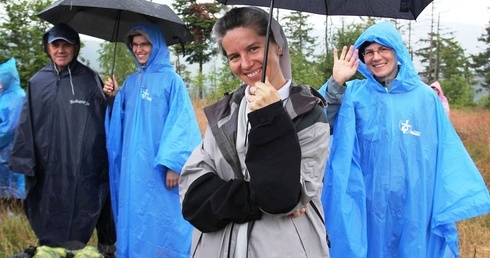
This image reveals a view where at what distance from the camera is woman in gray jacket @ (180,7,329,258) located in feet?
5.38

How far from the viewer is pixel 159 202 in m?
3.78

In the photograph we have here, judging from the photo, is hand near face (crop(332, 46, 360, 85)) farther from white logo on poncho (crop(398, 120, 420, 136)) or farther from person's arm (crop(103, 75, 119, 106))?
person's arm (crop(103, 75, 119, 106))

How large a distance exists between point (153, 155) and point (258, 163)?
225 cm

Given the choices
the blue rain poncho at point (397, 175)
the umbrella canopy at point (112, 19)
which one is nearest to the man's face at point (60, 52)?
the umbrella canopy at point (112, 19)

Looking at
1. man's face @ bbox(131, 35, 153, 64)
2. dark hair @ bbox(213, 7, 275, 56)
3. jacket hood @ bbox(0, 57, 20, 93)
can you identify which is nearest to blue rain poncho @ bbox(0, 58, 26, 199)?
jacket hood @ bbox(0, 57, 20, 93)

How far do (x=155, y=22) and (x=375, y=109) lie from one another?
180 cm

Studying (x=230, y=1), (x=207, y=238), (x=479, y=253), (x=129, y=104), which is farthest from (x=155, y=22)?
(x=479, y=253)

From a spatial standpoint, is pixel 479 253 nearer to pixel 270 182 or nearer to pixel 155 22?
pixel 155 22

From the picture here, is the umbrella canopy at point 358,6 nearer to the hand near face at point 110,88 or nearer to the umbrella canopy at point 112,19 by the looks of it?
the umbrella canopy at point 112,19

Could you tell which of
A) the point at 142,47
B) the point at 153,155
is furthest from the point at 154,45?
the point at 153,155

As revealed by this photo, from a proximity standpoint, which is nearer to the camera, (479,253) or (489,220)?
(479,253)

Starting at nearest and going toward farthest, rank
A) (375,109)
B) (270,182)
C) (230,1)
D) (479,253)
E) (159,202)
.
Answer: (270,182) → (230,1) → (375,109) → (159,202) → (479,253)

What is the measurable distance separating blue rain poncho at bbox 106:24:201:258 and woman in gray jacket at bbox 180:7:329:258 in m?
1.75

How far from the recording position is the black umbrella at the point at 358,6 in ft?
7.30
